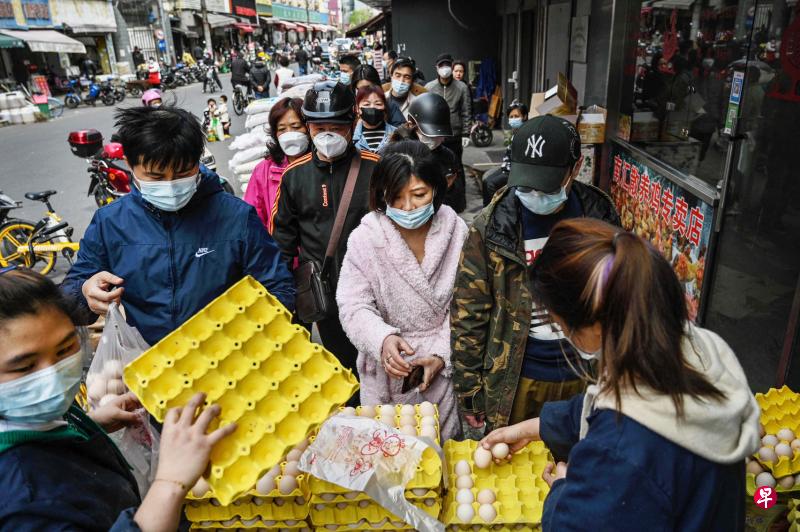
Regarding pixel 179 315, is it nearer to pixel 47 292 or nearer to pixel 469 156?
pixel 47 292

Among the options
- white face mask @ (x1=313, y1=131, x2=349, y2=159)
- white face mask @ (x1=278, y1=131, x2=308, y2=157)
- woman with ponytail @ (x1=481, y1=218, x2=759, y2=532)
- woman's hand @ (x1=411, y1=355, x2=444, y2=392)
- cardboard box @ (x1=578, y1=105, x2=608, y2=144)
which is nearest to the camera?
woman with ponytail @ (x1=481, y1=218, x2=759, y2=532)

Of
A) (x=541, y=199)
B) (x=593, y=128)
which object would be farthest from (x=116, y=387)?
(x=593, y=128)

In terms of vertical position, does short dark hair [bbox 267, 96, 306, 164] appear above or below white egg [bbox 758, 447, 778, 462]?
above

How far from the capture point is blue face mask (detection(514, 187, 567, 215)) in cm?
213

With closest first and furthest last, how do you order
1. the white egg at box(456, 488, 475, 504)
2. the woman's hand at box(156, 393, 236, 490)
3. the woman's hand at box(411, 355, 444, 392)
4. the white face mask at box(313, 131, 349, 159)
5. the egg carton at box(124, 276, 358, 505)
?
the woman's hand at box(156, 393, 236, 490) → the egg carton at box(124, 276, 358, 505) → the white egg at box(456, 488, 475, 504) → the woman's hand at box(411, 355, 444, 392) → the white face mask at box(313, 131, 349, 159)

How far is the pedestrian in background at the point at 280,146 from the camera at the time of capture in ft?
12.4

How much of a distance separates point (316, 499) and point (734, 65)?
346 centimetres

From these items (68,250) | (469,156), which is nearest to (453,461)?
(68,250)

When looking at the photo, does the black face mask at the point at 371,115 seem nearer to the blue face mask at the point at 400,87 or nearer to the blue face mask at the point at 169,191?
Answer: the blue face mask at the point at 400,87

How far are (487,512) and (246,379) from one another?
0.78 m

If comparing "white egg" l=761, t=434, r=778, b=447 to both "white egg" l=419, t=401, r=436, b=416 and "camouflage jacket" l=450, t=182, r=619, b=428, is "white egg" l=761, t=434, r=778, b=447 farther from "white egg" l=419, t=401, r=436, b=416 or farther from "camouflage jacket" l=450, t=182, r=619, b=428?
"white egg" l=419, t=401, r=436, b=416

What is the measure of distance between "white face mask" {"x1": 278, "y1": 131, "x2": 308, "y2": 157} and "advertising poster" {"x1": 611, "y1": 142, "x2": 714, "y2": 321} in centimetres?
240

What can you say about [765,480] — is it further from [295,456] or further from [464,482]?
[295,456]

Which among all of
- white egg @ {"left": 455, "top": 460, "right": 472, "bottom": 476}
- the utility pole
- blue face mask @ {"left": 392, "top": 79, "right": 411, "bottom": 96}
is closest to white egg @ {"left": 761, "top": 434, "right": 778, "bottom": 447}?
white egg @ {"left": 455, "top": 460, "right": 472, "bottom": 476}
